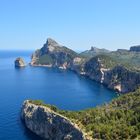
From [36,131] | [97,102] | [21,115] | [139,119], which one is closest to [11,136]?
[36,131]

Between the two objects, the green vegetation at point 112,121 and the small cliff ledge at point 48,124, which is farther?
the small cliff ledge at point 48,124

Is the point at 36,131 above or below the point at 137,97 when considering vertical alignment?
below

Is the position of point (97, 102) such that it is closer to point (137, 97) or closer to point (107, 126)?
point (137, 97)

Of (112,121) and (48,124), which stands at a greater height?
(112,121)

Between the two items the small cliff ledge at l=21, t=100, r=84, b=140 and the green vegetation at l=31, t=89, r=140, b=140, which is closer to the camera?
the green vegetation at l=31, t=89, r=140, b=140
